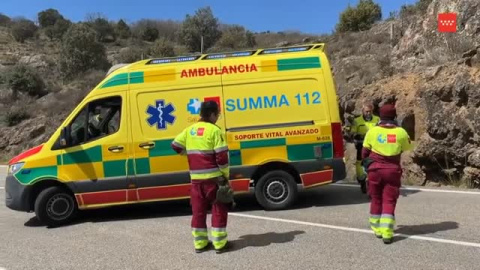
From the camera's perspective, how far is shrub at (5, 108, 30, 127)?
113ft

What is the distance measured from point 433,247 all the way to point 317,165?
2.66 m

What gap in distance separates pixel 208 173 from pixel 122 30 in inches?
2697

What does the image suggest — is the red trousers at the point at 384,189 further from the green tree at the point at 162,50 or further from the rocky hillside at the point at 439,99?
the green tree at the point at 162,50

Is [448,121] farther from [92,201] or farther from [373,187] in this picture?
[92,201]

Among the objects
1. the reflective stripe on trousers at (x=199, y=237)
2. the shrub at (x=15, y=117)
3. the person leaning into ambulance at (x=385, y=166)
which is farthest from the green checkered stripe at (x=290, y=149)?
the shrub at (x=15, y=117)

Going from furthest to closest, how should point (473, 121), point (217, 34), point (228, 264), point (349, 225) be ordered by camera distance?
point (217, 34) → point (473, 121) → point (349, 225) → point (228, 264)

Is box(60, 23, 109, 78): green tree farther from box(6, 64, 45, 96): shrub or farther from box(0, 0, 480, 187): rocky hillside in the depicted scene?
box(0, 0, 480, 187): rocky hillside

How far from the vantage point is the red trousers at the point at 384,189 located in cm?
626

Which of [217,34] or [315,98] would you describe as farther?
[217,34]

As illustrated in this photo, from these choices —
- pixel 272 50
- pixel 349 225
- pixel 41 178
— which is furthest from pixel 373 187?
pixel 41 178

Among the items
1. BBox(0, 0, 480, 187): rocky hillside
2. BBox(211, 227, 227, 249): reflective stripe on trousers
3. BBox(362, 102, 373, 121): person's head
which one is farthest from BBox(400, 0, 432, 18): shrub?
BBox(211, 227, 227, 249): reflective stripe on trousers

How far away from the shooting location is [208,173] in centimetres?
600

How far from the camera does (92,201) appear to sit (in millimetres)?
8094

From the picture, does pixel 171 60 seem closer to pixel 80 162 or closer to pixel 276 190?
pixel 80 162
